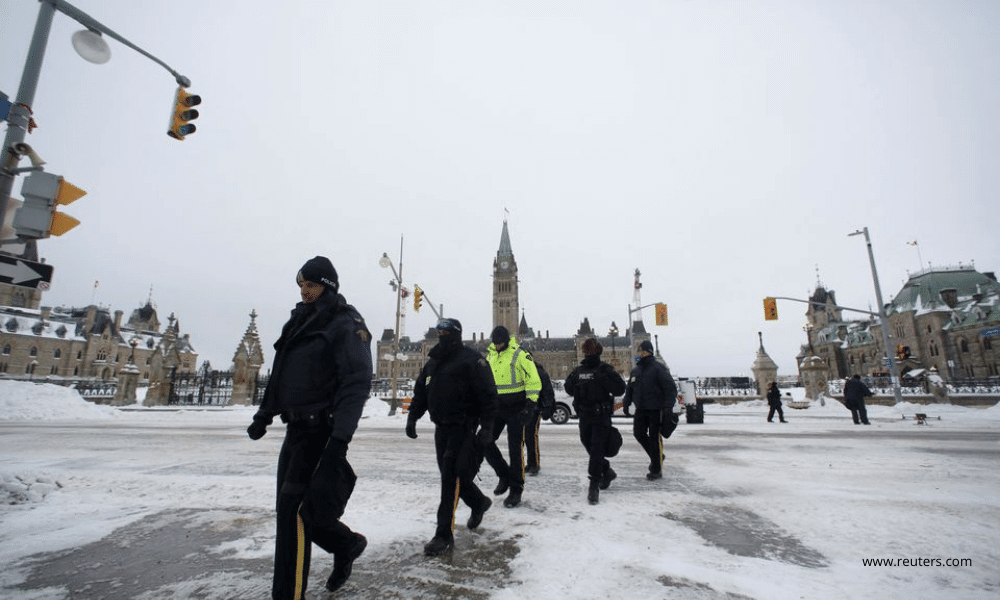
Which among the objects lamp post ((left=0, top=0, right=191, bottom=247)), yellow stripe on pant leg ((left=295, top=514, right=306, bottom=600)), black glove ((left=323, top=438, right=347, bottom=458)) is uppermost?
lamp post ((left=0, top=0, right=191, bottom=247))

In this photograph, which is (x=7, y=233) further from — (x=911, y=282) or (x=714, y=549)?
(x=911, y=282)

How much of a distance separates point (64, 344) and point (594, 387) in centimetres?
9413

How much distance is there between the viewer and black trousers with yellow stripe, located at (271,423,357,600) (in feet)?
7.59

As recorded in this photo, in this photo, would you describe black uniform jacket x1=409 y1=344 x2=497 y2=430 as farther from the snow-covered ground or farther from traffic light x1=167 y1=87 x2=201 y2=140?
traffic light x1=167 y1=87 x2=201 y2=140

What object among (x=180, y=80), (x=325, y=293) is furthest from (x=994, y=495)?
(x=180, y=80)

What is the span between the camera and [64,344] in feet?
222

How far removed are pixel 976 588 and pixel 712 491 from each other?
2.67m

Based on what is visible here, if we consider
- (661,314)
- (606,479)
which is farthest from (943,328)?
(606,479)

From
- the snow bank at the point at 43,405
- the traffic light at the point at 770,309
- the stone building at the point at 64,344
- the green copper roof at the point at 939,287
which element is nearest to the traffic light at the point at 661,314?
the traffic light at the point at 770,309

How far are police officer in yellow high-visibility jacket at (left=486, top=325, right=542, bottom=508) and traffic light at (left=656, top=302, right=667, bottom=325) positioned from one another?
2285 cm

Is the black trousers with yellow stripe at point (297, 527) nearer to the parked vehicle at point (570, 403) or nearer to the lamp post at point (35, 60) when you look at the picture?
the lamp post at point (35, 60)

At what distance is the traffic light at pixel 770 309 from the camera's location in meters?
24.3

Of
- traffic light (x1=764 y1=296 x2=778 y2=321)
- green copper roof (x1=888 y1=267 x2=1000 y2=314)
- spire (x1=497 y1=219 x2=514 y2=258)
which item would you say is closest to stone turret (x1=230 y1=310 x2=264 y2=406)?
traffic light (x1=764 y1=296 x2=778 y2=321)

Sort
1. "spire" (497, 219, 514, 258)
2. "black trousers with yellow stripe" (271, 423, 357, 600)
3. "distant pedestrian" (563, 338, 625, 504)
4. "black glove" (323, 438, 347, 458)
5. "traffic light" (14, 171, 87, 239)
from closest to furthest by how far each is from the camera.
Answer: "black trousers with yellow stripe" (271, 423, 357, 600)
"black glove" (323, 438, 347, 458)
"traffic light" (14, 171, 87, 239)
"distant pedestrian" (563, 338, 625, 504)
"spire" (497, 219, 514, 258)
